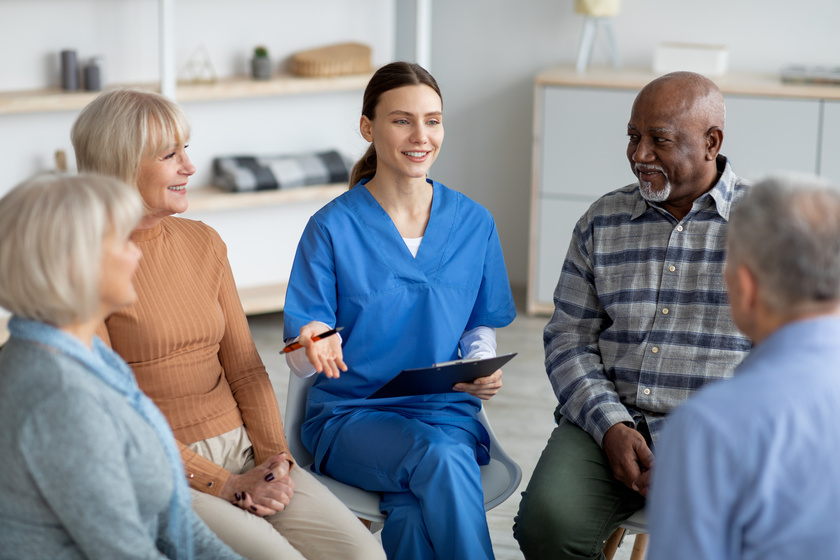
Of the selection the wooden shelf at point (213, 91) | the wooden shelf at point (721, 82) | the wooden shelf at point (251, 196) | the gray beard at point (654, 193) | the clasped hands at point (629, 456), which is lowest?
the clasped hands at point (629, 456)

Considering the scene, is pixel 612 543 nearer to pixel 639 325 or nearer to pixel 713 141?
pixel 639 325

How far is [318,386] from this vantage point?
2.09 meters

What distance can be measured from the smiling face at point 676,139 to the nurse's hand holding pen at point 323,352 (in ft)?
2.46

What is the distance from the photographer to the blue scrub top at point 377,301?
6.59 ft

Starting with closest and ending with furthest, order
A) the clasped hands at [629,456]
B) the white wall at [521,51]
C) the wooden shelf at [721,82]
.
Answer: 1. the clasped hands at [629,456]
2. the wooden shelf at [721,82]
3. the white wall at [521,51]

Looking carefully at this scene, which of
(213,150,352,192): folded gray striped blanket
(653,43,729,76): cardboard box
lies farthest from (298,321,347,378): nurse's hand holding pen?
(653,43,729,76): cardboard box

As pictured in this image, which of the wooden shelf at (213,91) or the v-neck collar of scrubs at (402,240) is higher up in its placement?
the wooden shelf at (213,91)

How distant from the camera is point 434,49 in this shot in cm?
479

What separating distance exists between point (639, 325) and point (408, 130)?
2.12ft

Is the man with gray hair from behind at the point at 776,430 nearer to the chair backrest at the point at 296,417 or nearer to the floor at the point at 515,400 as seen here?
the chair backrest at the point at 296,417

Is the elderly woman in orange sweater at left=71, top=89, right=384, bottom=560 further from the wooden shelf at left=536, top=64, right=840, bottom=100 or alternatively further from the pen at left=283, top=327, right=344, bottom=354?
the wooden shelf at left=536, top=64, right=840, bottom=100

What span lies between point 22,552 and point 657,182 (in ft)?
4.59

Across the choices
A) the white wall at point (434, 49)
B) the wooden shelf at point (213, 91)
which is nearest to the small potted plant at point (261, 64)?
the wooden shelf at point (213, 91)

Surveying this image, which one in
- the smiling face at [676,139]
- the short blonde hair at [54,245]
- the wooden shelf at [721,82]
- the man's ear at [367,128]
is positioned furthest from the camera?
the wooden shelf at [721,82]
